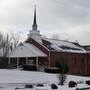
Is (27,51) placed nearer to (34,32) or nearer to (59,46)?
(34,32)

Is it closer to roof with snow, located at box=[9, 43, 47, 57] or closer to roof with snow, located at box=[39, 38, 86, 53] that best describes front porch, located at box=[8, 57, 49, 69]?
roof with snow, located at box=[9, 43, 47, 57]

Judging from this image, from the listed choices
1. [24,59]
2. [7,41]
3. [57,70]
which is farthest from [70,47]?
[7,41]

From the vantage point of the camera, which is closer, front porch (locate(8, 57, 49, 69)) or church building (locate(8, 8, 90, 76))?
church building (locate(8, 8, 90, 76))

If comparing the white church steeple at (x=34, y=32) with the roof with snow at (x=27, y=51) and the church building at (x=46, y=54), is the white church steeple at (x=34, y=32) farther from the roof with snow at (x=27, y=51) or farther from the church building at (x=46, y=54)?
the roof with snow at (x=27, y=51)

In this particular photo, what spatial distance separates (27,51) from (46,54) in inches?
159

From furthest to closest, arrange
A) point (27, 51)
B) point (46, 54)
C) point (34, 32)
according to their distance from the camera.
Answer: point (34, 32) < point (27, 51) < point (46, 54)

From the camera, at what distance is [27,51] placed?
65.1 m

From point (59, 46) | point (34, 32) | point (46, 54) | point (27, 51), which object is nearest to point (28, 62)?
point (27, 51)

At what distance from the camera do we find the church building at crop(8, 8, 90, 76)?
212ft

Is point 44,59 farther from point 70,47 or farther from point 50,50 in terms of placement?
point 70,47

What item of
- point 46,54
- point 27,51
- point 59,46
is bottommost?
point 46,54

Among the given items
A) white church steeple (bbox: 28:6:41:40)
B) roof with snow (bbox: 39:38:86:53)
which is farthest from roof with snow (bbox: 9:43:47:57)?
white church steeple (bbox: 28:6:41:40)

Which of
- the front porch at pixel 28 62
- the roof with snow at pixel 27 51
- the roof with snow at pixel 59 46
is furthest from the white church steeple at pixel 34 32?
the front porch at pixel 28 62

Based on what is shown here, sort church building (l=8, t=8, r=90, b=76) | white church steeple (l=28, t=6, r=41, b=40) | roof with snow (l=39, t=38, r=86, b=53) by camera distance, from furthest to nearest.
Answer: white church steeple (l=28, t=6, r=41, b=40) → roof with snow (l=39, t=38, r=86, b=53) → church building (l=8, t=8, r=90, b=76)
